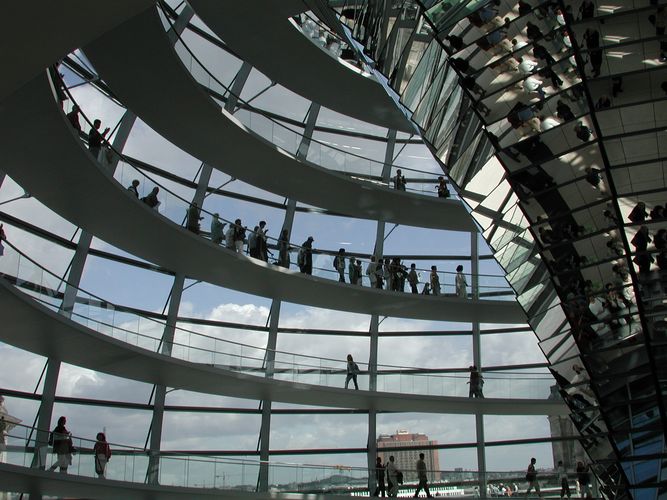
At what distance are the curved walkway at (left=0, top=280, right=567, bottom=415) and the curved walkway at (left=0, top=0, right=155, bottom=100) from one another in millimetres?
7186

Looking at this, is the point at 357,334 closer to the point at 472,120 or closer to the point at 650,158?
the point at 472,120

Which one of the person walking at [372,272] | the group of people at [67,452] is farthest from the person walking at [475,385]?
the group of people at [67,452]

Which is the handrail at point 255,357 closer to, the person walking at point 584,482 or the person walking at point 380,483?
the person walking at point 380,483

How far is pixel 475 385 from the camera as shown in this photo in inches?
1131

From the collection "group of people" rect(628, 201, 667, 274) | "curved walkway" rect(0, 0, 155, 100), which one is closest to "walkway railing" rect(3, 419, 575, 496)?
"curved walkway" rect(0, 0, 155, 100)

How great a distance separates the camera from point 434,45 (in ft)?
59.0

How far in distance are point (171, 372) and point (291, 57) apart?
9.92 m

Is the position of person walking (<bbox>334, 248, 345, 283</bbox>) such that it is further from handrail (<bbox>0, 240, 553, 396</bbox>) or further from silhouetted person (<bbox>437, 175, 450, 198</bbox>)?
silhouetted person (<bbox>437, 175, 450, 198</bbox>)

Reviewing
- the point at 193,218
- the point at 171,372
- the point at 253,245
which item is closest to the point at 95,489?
the point at 171,372

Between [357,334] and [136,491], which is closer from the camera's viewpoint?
[136,491]

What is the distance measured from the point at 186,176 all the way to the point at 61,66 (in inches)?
238

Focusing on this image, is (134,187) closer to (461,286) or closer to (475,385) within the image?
(461,286)

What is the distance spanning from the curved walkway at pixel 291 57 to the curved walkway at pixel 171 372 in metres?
8.77

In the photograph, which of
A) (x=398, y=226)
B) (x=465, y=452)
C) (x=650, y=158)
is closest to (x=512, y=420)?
(x=465, y=452)
